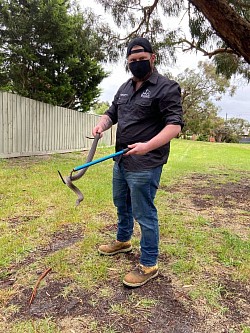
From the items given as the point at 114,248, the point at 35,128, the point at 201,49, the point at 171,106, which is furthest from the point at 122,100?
the point at 35,128

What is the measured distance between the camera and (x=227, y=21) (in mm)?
3734

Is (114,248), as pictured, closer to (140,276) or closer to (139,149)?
(140,276)

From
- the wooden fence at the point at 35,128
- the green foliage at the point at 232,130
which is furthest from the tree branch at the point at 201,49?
the green foliage at the point at 232,130

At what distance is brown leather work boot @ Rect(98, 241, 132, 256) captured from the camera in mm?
2232

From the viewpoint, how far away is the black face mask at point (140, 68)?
1789 mm

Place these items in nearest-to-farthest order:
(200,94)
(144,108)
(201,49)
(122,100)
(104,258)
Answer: (144,108) < (122,100) < (104,258) < (201,49) < (200,94)

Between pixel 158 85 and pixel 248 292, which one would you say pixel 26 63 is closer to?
pixel 158 85

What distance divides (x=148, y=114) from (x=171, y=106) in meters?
0.15

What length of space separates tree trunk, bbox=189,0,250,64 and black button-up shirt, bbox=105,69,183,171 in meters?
2.47

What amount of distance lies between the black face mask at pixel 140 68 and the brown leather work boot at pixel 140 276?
3.93 ft

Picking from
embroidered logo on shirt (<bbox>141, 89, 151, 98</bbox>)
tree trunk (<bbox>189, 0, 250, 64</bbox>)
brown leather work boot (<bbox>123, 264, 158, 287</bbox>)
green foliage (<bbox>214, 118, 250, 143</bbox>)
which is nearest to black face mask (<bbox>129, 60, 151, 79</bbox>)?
embroidered logo on shirt (<bbox>141, 89, 151, 98</bbox>)

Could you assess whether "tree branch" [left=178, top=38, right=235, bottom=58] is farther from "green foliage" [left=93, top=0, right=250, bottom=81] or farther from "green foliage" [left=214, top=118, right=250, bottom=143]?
"green foliage" [left=214, top=118, right=250, bottom=143]

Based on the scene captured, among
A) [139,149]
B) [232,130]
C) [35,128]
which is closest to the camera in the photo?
[139,149]

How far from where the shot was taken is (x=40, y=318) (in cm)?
154
